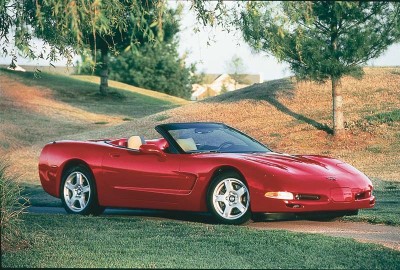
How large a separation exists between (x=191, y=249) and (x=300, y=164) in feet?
Answer: 10.9

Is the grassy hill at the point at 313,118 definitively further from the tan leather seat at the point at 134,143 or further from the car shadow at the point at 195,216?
the tan leather seat at the point at 134,143

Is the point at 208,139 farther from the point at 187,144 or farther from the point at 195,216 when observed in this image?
the point at 195,216

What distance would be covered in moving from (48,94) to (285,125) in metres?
22.8

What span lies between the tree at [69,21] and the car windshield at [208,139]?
1.61 metres

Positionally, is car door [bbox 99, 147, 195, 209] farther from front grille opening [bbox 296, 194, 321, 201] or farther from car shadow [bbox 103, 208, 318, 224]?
front grille opening [bbox 296, 194, 321, 201]

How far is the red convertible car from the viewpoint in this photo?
11.0 meters

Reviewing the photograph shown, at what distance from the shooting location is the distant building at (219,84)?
93.0 m

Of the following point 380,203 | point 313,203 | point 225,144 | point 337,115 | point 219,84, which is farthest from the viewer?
point 219,84

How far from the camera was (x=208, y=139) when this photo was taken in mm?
11820

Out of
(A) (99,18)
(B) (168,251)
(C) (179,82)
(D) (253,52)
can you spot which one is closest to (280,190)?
(B) (168,251)

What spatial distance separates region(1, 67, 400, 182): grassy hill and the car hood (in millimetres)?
11619

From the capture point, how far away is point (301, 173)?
11.1 m

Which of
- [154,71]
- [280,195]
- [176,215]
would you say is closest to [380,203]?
[176,215]

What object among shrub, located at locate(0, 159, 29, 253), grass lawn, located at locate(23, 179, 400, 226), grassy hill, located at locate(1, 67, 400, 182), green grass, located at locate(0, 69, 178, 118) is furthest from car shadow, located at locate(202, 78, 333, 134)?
shrub, located at locate(0, 159, 29, 253)
